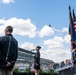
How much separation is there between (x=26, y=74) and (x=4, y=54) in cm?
907

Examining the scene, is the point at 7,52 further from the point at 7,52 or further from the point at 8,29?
the point at 8,29

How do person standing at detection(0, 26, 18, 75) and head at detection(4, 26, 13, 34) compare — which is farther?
head at detection(4, 26, 13, 34)

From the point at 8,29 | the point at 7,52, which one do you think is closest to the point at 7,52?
the point at 7,52

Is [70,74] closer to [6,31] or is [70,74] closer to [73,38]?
[73,38]

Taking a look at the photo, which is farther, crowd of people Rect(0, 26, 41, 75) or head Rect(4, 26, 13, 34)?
head Rect(4, 26, 13, 34)

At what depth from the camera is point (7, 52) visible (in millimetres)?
7184

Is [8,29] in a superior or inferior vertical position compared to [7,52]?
superior

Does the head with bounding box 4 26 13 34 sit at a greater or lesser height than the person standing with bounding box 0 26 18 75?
greater

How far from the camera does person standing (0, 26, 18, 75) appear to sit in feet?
23.2

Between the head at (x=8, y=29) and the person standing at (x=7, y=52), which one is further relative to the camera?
the head at (x=8, y=29)

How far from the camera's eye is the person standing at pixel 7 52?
7.07 m

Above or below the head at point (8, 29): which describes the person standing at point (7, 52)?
below

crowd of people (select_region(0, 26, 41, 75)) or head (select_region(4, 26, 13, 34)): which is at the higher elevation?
head (select_region(4, 26, 13, 34))

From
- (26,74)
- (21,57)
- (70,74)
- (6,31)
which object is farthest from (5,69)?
(21,57)
